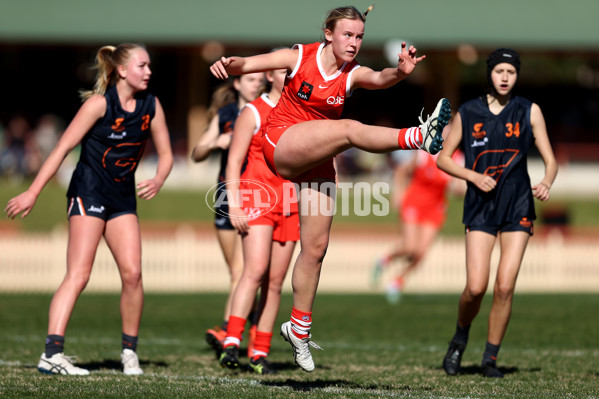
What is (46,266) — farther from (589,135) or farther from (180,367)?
(589,135)

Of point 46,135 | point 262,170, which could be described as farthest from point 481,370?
point 46,135

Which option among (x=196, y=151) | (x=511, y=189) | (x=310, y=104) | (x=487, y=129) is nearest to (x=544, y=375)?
(x=511, y=189)

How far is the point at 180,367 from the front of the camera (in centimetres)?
751

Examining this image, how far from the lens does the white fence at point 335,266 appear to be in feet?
53.5

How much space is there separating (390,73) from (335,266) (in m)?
11.3

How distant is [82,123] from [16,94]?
25.8 metres

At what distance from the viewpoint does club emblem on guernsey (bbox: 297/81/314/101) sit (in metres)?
6.16

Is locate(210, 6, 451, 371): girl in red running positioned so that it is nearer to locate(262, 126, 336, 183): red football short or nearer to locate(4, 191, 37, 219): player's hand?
locate(262, 126, 336, 183): red football short

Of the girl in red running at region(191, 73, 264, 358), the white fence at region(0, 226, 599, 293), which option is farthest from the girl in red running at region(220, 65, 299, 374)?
the white fence at region(0, 226, 599, 293)

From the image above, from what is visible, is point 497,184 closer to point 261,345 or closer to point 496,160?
point 496,160

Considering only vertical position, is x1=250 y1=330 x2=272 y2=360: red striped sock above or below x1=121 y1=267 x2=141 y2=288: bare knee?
below

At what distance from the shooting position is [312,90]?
6160 mm

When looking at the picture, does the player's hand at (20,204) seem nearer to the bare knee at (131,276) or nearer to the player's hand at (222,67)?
the bare knee at (131,276)

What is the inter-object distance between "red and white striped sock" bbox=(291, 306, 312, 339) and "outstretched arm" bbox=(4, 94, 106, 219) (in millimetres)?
2134
